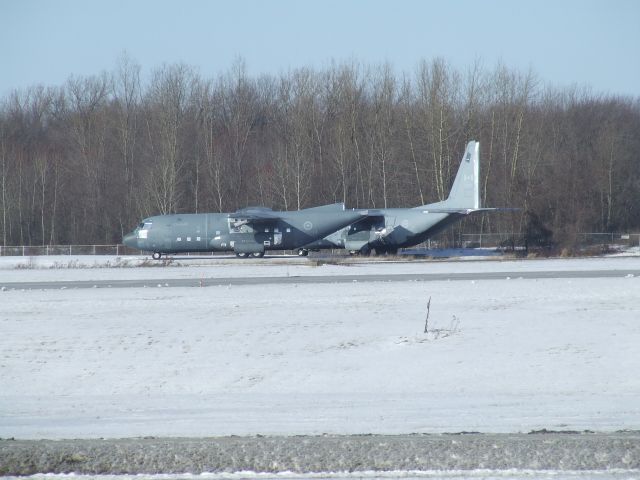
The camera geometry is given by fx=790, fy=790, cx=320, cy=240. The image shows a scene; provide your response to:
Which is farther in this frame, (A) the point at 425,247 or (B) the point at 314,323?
(A) the point at 425,247

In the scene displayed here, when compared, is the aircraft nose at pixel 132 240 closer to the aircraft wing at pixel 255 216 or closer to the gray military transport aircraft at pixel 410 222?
the aircraft wing at pixel 255 216

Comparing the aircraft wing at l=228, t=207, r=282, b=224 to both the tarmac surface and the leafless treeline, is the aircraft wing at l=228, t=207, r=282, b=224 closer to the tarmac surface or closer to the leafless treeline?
the leafless treeline

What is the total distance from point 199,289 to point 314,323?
9.41 meters

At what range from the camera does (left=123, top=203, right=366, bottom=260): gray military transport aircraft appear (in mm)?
44219

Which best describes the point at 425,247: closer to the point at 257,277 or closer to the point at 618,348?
the point at 257,277

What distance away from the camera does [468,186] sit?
145 feet

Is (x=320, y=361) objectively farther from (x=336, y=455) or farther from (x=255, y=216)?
(x=255, y=216)

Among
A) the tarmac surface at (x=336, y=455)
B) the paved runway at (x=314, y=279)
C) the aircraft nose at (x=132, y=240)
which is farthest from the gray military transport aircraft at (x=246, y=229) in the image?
the tarmac surface at (x=336, y=455)

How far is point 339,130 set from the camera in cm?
6259

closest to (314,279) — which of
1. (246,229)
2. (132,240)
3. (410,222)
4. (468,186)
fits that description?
(410,222)

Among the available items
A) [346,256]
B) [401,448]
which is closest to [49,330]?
[401,448]

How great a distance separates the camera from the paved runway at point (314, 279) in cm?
3003

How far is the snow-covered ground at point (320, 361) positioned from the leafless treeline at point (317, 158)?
32532mm

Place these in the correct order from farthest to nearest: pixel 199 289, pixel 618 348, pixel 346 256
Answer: pixel 346 256 < pixel 199 289 < pixel 618 348
